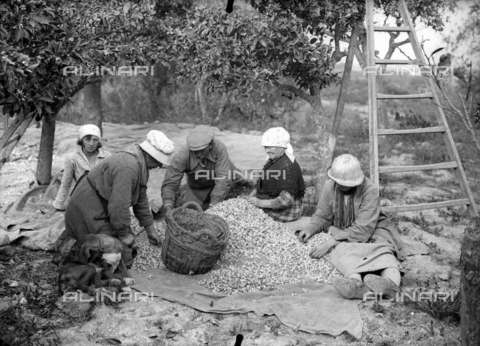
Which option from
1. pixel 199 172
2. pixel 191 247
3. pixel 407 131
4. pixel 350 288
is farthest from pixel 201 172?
pixel 350 288

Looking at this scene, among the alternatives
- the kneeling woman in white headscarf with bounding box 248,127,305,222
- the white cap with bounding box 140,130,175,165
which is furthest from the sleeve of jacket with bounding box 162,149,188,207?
the white cap with bounding box 140,130,175,165

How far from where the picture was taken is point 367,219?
620cm

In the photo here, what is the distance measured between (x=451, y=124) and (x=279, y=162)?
→ 20.7ft

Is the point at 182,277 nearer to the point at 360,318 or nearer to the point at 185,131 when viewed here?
the point at 360,318

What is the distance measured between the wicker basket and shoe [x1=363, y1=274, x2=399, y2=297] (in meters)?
1.33

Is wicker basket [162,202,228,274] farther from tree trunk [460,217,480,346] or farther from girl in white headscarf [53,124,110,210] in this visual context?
tree trunk [460,217,480,346]

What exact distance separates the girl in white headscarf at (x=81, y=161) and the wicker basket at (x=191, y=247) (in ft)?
4.81

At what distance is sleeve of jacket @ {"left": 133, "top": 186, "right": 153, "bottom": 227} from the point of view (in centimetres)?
597

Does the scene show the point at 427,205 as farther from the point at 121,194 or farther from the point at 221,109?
the point at 221,109

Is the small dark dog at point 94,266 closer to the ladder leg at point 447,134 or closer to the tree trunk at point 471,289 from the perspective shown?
the tree trunk at point 471,289

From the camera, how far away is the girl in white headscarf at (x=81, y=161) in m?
6.82

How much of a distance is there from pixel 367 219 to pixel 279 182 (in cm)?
126

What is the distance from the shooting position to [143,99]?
12703 millimetres

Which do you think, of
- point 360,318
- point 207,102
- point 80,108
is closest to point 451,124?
point 207,102
